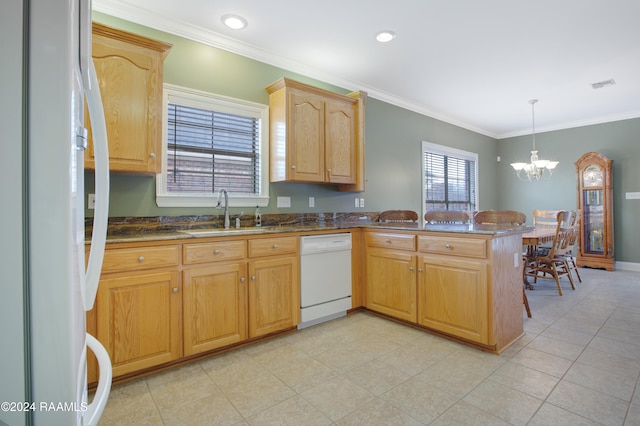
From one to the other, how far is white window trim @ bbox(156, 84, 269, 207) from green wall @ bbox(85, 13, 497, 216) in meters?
0.05

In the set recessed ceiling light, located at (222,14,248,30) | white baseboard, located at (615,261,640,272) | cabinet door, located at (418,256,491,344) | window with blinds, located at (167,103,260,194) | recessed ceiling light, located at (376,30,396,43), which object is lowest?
white baseboard, located at (615,261,640,272)

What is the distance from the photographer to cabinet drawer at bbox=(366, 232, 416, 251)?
9.18 feet

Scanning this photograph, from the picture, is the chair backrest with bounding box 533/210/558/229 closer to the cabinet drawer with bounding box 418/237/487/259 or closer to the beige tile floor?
the beige tile floor

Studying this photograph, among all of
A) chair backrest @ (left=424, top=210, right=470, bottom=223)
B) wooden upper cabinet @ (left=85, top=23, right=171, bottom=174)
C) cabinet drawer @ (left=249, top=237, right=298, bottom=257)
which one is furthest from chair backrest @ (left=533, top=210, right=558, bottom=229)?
wooden upper cabinet @ (left=85, top=23, right=171, bottom=174)

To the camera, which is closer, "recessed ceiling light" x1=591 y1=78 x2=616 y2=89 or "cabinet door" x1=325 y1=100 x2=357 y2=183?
"cabinet door" x1=325 y1=100 x2=357 y2=183

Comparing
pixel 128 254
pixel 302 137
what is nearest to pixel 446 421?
pixel 128 254

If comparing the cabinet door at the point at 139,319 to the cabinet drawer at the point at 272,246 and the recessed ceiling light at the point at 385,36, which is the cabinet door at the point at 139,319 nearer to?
the cabinet drawer at the point at 272,246

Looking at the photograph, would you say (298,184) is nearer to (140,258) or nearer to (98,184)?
(140,258)

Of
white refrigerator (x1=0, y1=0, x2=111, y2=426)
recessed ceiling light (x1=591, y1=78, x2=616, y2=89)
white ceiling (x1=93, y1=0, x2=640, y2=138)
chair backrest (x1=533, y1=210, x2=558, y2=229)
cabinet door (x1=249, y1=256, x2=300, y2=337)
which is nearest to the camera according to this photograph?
white refrigerator (x1=0, y1=0, x2=111, y2=426)

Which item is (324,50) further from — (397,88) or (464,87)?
(464,87)

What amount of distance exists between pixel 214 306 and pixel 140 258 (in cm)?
60

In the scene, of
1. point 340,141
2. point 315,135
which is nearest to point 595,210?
point 340,141

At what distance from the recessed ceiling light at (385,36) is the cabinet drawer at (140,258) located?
2547 millimetres

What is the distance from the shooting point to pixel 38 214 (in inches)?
17.6
